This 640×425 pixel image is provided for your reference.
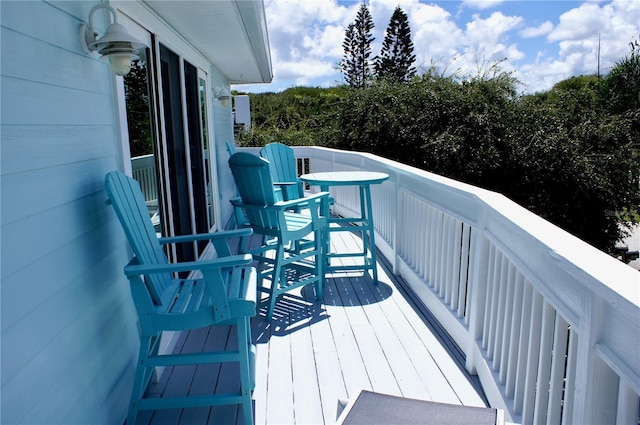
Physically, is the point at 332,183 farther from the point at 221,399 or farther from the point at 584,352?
the point at 584,352

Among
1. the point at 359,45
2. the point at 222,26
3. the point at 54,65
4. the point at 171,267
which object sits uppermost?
the point at 359,45

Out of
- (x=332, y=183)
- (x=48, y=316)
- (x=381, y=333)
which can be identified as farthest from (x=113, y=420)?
(x=332, y=183)

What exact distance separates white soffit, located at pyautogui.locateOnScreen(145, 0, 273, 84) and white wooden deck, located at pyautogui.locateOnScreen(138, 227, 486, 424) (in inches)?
84.6

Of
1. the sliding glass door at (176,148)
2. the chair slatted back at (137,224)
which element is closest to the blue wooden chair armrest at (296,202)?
the sliding glass door at (176,148)

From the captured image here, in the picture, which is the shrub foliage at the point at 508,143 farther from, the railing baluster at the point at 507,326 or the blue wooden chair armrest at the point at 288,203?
the railing baluster at the point at 507,326

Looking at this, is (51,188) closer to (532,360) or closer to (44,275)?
(44,275)

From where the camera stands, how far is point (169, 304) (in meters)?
2.05

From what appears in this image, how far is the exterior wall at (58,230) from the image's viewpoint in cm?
129

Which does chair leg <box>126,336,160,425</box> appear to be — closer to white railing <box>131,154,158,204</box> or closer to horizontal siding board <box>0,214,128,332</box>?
horizontal siding board <box>0,214,128,332</box>

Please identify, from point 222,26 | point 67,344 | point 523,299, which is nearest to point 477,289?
point 523,299

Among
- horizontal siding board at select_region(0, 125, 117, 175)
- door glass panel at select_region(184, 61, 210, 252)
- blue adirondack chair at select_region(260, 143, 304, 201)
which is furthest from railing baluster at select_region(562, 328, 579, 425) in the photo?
door glass panel at select_region(184, 61, 210, 252)

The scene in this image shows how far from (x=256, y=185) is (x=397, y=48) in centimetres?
2455

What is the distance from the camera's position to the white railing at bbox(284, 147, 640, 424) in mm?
1022

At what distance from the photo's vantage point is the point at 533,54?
1143 inches
